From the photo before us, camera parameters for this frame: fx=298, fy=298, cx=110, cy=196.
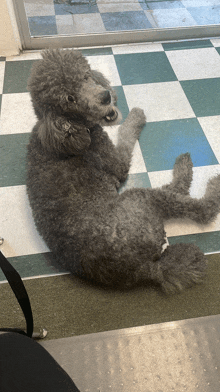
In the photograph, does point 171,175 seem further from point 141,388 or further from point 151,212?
point 141,388

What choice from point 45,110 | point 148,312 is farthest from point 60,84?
point 148,312

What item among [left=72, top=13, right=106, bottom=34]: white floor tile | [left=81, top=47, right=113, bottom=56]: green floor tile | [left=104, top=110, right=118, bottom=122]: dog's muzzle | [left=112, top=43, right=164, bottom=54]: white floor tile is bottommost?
[left=112, top=43, right=164, bottom=54]: white floor tile

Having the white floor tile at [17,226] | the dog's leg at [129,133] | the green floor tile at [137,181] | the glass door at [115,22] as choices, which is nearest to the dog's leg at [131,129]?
the dog's leg at [129,133]

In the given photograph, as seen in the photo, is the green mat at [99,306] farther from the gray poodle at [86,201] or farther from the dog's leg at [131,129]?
the dog's leg at [131,129]

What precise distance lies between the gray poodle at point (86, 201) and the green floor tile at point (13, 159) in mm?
402

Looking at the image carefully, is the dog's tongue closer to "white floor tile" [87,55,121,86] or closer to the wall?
"white floor tile" [87,55,121,86]

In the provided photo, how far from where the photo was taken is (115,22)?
2.28 meters

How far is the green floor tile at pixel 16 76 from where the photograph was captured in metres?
1.97

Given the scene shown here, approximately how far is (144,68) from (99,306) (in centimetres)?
166

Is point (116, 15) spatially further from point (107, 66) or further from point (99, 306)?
point (99, 306)

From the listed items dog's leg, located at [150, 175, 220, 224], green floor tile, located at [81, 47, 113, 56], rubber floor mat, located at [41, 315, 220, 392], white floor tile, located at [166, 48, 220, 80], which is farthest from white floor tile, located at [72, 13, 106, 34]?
rubber floor mat, located at [41, 315, 220, 392]

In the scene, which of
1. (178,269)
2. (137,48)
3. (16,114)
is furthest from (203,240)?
(137,48)

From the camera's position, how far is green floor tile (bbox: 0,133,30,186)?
1602 millimetres

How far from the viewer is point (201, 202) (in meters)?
1.36
